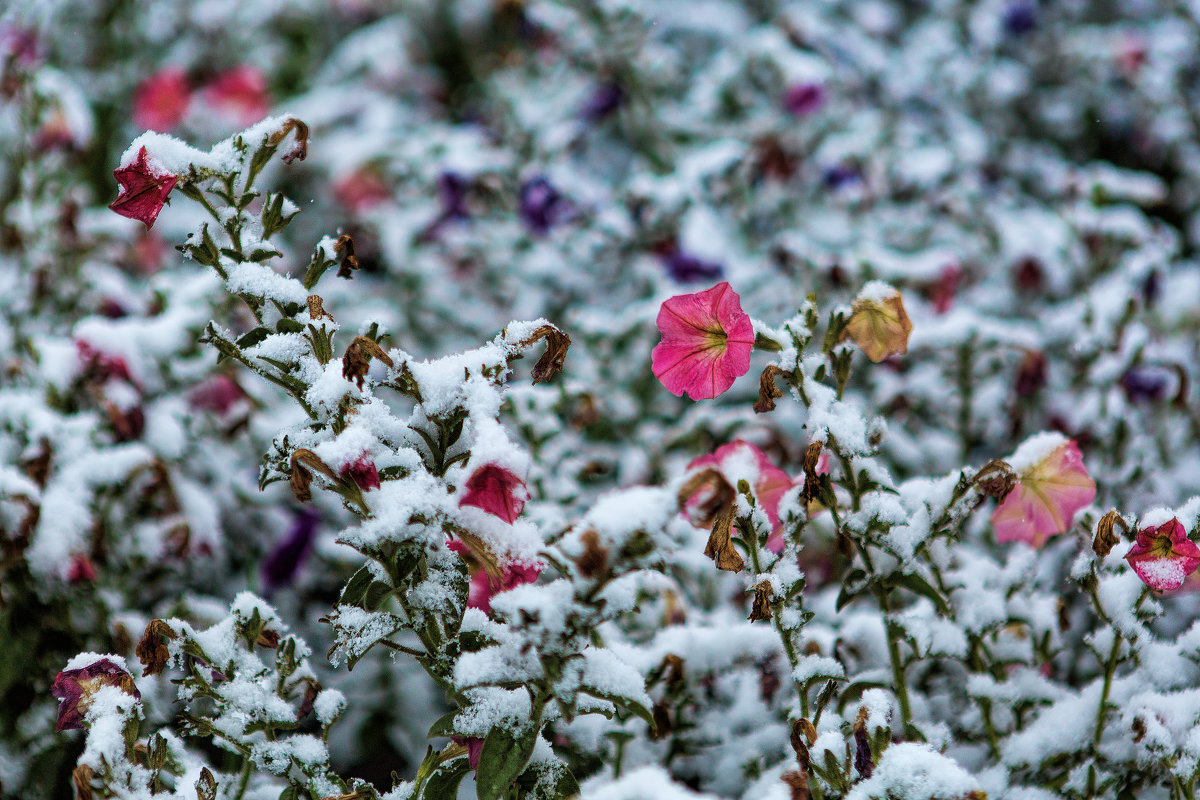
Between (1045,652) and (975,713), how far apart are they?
0.13 meters

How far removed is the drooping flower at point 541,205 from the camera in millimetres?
2303

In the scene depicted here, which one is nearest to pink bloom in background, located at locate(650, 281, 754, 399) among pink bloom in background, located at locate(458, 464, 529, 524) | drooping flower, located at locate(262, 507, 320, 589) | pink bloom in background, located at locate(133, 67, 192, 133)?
pink bloom in background, located at locate(458, 464, 529, 524)

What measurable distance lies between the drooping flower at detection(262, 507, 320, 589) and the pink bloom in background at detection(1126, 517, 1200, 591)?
1.41m

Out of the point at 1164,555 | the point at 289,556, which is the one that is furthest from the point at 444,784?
the point at 289,556

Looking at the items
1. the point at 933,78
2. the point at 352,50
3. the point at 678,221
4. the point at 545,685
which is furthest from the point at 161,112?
the point at 545,685

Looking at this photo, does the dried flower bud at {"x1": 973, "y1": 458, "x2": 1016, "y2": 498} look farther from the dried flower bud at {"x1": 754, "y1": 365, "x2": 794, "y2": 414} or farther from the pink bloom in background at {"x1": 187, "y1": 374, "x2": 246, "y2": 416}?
the pink bloom in background at {"x1": 187, "y1": 374, "x2": 246, "y2": 416}

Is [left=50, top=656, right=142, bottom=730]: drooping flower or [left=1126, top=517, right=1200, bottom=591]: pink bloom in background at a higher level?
[left=50, top=656, right=142, bottom=730]: drooping flower

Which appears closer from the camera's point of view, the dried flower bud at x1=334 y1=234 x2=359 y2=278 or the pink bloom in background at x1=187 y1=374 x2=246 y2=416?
the dried flower bud at x1=334 y1=234 x2=359 y2=278

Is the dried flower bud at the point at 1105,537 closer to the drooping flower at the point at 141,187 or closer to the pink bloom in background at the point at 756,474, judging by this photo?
the pink bloom in background at the point at 756,474

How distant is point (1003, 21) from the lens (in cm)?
333

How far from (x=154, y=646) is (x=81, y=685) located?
0.33 ft

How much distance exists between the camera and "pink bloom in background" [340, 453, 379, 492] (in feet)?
2.64

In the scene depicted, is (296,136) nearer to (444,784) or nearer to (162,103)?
(444,784)

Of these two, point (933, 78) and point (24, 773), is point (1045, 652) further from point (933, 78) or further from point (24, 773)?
point (933, 78)
